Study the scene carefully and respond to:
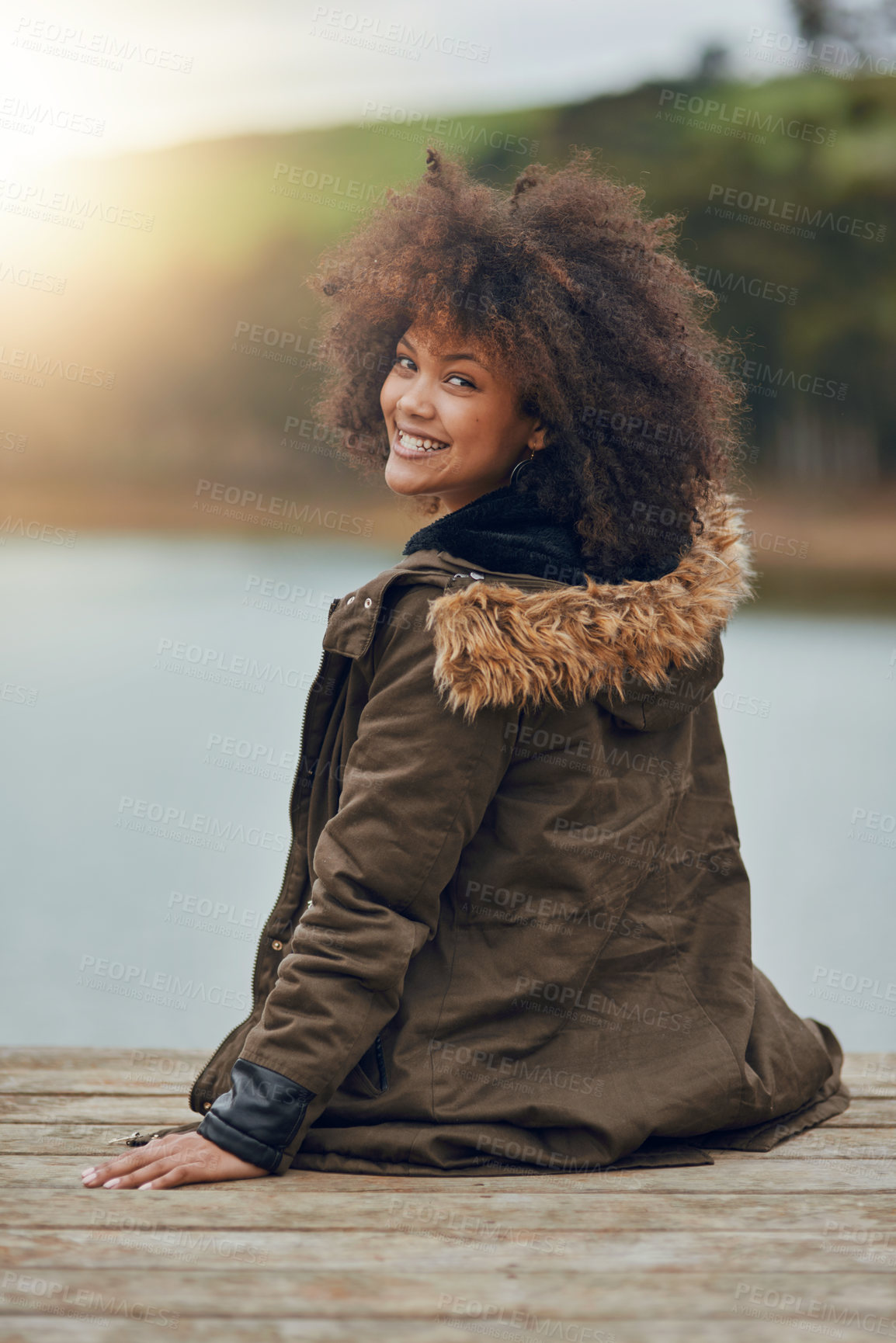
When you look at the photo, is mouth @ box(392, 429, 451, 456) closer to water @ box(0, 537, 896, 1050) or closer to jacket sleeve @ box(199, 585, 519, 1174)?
jacket sleeve @ box(199, 585, 519, 1174)

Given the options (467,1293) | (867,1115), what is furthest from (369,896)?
(867,1115)

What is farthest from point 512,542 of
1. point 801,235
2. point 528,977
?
point 801,235

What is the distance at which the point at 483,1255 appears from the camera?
1295 mm

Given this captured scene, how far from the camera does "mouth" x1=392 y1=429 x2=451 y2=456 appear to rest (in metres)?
1.77

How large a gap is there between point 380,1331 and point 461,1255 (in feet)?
0.64

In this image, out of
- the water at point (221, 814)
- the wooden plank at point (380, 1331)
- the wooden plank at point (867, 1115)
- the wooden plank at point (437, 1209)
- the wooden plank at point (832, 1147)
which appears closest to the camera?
the wooden plank at point (380, 1331)

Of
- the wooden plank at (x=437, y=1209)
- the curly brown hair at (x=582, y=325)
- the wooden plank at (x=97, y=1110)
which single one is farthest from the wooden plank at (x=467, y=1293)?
the curly brown hair at (x=582, y=325)

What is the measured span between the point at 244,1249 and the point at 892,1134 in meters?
1.01

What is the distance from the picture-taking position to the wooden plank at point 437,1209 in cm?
138

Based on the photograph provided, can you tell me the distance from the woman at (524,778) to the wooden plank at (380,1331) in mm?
390

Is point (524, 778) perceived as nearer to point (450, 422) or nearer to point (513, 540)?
point (513, 540)

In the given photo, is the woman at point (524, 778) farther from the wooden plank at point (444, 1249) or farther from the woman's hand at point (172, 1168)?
the wooden plank at point (444, 1249)

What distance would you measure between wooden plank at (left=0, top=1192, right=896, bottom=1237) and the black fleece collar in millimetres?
749

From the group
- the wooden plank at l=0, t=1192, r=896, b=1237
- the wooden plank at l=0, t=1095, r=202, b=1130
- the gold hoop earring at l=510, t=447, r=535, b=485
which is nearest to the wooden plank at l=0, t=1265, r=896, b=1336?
the wooden plank at l=0, t=1192, r=896, b=1237
